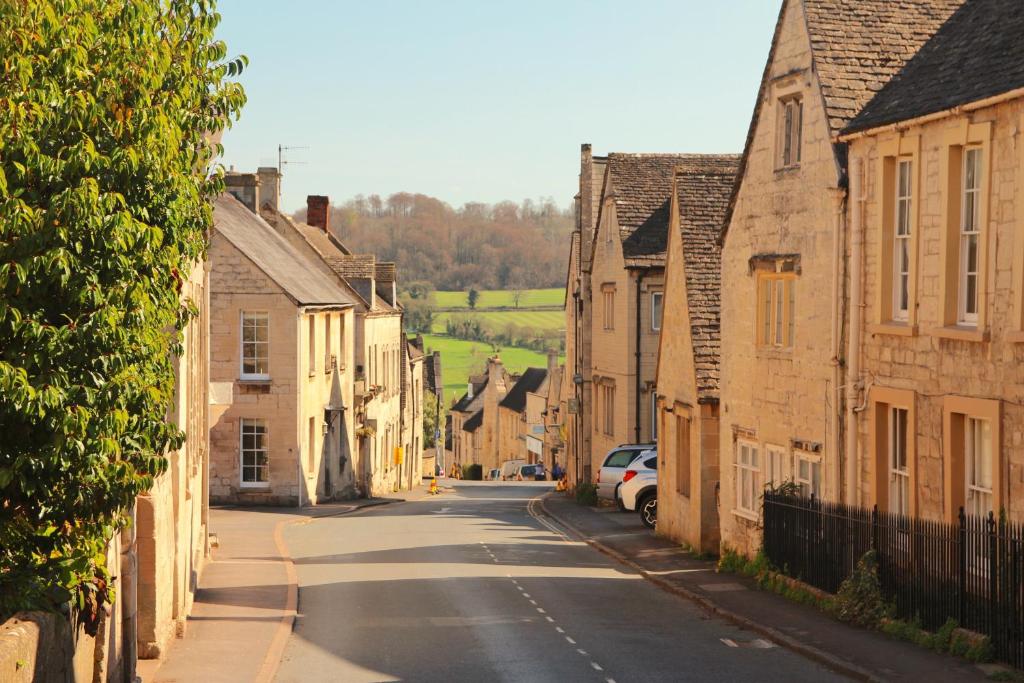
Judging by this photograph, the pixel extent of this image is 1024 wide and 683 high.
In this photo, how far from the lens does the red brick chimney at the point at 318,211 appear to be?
2504 inches

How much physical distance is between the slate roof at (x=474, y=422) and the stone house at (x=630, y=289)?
73.3m

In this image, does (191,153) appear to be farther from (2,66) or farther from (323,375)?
(323,375)

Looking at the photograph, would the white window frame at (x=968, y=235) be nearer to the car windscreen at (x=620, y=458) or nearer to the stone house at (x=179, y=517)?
the stone house at (x=179, y=517)

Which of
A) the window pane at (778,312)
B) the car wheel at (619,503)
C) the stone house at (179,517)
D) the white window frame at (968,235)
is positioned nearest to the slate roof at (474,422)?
the car wheel at (619,503)

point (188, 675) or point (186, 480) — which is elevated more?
point (186, 480)

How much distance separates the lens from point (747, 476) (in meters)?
24.2

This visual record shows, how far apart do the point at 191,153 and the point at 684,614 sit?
1137cm

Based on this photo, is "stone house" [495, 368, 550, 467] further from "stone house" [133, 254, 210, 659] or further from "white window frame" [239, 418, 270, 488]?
"stone house" [133, 254, 210, 659]

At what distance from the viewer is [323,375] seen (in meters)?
44.4

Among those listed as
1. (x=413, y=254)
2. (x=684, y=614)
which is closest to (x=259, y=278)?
(x=684, y=614)

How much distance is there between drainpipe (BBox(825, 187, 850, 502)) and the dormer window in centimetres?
205

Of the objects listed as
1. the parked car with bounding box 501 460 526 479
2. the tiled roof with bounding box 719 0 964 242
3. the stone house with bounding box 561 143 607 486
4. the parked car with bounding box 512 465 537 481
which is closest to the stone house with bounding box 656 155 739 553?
the tiled roof with bounding box 719 0 964 242

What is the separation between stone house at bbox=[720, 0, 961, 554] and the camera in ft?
65.9

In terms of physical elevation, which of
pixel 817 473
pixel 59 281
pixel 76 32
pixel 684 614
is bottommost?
pixel 684 614
